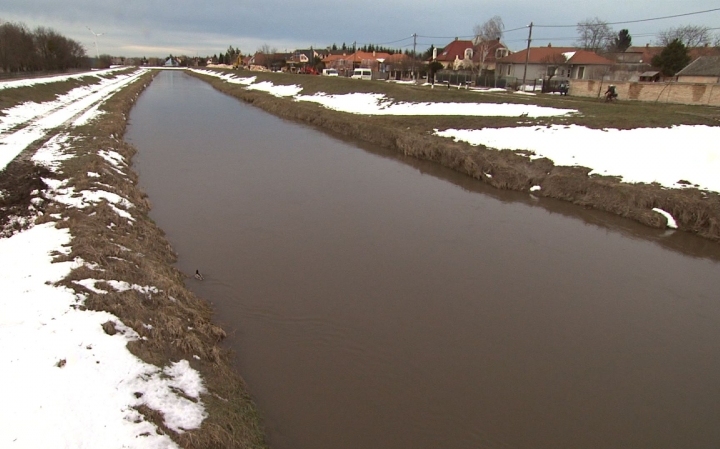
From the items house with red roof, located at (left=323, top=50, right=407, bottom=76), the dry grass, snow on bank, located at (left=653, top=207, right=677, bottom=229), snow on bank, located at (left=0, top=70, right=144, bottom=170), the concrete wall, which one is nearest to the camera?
snow on bank, located at (left=653, top=207, right=677, bottom=229)

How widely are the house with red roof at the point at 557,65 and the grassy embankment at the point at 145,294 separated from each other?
5720 centimetres

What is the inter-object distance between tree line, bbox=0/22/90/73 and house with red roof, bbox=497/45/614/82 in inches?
2770

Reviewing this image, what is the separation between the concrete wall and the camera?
32406mm

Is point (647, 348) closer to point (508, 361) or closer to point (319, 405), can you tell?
point (508, 361)

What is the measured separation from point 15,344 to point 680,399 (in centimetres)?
857

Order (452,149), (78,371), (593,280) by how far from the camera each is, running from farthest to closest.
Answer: (452,149) → (593,280) → (78,371)

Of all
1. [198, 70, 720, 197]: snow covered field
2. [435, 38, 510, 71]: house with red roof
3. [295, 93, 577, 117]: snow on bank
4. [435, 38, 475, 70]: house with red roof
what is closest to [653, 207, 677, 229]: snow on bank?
[198, 70, 720, 197]: snow covered field

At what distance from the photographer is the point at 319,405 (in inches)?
218

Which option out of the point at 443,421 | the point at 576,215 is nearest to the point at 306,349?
the point at 443,421

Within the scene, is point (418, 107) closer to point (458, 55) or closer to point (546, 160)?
point (546, 160)

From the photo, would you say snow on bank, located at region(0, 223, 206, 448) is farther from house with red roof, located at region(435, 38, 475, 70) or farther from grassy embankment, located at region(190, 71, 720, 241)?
house with red roof, located at region(435, 38, 475, 70)

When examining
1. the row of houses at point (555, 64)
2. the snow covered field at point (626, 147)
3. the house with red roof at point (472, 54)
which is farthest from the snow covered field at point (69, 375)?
the house with red roof at point (472, 54)

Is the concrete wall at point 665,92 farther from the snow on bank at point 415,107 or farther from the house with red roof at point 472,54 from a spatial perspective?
the house with red roof at point 472,54

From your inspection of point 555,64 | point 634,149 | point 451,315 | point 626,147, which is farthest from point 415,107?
point 555,64
